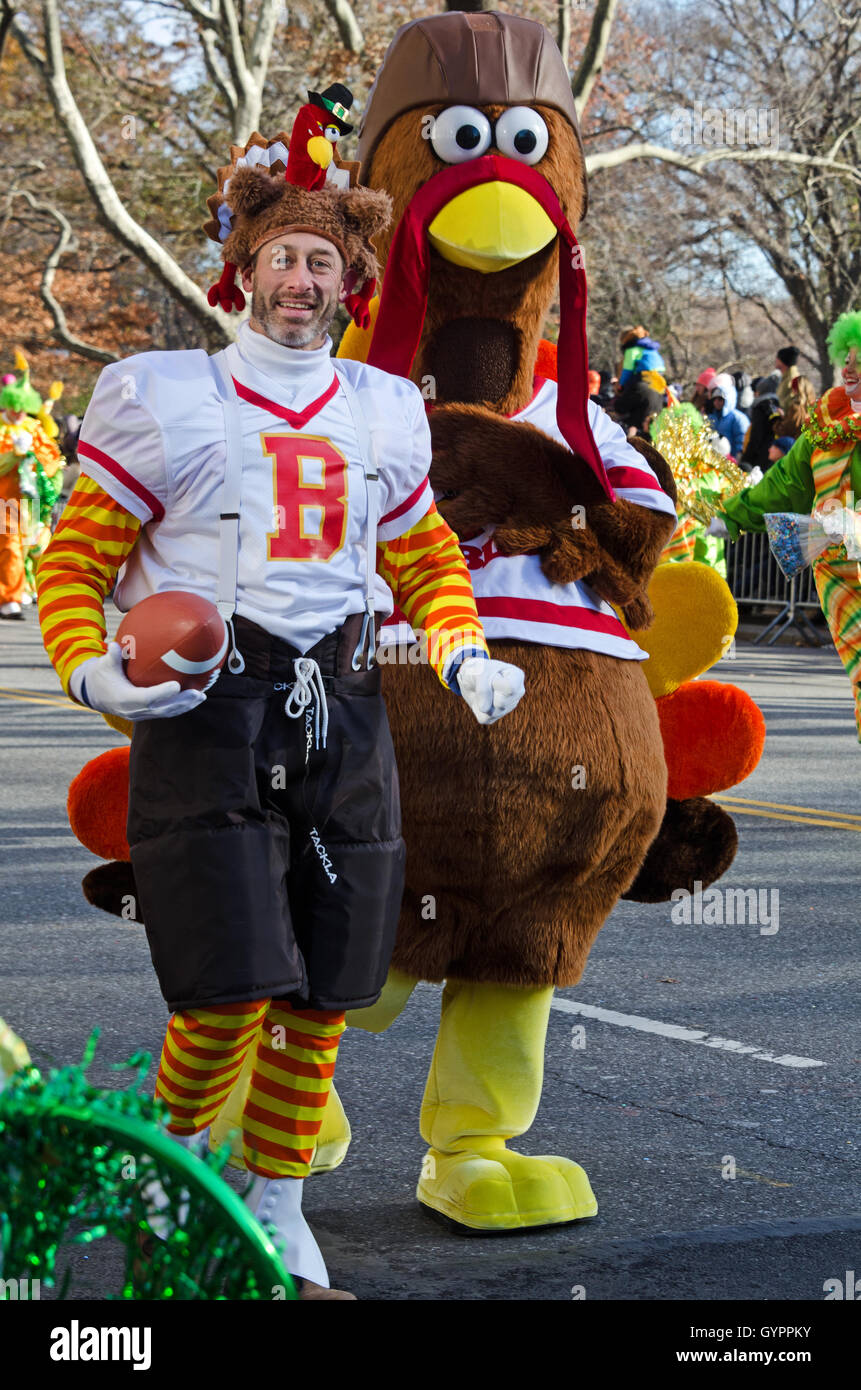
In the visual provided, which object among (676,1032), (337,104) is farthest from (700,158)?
(337,104)

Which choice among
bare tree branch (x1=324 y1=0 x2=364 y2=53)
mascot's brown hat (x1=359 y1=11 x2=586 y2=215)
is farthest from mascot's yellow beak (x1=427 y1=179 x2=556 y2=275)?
bare tree branch (x1=324 y1=0 x2=364 y2=53)

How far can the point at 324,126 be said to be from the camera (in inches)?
122

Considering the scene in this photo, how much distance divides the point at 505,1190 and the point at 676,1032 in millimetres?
1454

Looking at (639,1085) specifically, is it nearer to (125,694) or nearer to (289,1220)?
(289,1220)

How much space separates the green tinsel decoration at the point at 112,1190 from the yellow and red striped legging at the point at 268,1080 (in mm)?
1168

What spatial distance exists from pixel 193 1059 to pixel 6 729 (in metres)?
7.62

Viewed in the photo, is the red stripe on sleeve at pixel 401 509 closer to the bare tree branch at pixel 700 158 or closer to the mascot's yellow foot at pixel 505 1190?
the mascot's yellow foot at pixel 505 1190

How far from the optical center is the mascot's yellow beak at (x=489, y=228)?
3.62m

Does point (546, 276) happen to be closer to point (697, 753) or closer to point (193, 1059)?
point (697, 753)

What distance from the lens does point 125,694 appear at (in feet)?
8.54

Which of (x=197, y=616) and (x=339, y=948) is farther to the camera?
(x=339, y=948)

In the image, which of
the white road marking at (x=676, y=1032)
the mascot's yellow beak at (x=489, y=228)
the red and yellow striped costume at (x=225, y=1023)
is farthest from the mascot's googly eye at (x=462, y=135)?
the white road marking at (x=676, y=1032)
